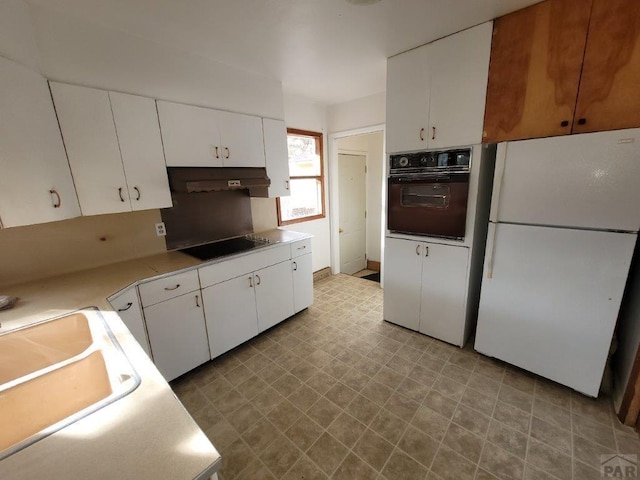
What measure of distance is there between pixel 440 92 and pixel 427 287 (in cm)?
157

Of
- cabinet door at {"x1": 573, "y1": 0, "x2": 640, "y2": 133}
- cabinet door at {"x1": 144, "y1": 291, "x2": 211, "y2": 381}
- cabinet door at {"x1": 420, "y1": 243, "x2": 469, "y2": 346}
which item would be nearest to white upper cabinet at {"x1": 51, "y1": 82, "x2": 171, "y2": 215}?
cabinet door at {"x1": 144, "y1": 291, "x2": 211, "y2": 381}

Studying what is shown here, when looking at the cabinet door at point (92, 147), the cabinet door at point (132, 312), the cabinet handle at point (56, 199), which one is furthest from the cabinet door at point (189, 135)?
the cabinet door at point (132, 312)

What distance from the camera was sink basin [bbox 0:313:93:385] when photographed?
3.91ft

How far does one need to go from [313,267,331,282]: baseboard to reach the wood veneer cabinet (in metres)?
2.65

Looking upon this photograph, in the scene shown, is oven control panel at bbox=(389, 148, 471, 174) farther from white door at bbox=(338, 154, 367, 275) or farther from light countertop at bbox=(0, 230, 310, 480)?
light countertop at bbox=(0, 230, 310, 480)

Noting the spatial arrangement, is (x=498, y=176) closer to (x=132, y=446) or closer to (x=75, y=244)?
(x=132, y=446)

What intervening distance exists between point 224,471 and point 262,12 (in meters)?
2.60

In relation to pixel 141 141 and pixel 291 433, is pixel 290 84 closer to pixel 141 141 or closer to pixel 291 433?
pixel 141 141

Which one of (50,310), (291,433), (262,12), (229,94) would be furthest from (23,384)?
(229,94)

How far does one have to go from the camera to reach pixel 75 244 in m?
1.92

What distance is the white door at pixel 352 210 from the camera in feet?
13.6

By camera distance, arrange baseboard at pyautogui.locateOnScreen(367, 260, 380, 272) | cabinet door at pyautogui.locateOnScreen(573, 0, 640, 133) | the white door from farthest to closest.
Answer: baseboard at pyautogui.locateOnScreen(367, 260, 380, 272) → the white door → cabinet door at pyautogui.locateOnScreen(573, 0, 640, 133)

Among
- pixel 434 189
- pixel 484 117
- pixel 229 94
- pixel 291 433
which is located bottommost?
pixel 291 433

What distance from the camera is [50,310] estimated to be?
1370 millimetres
